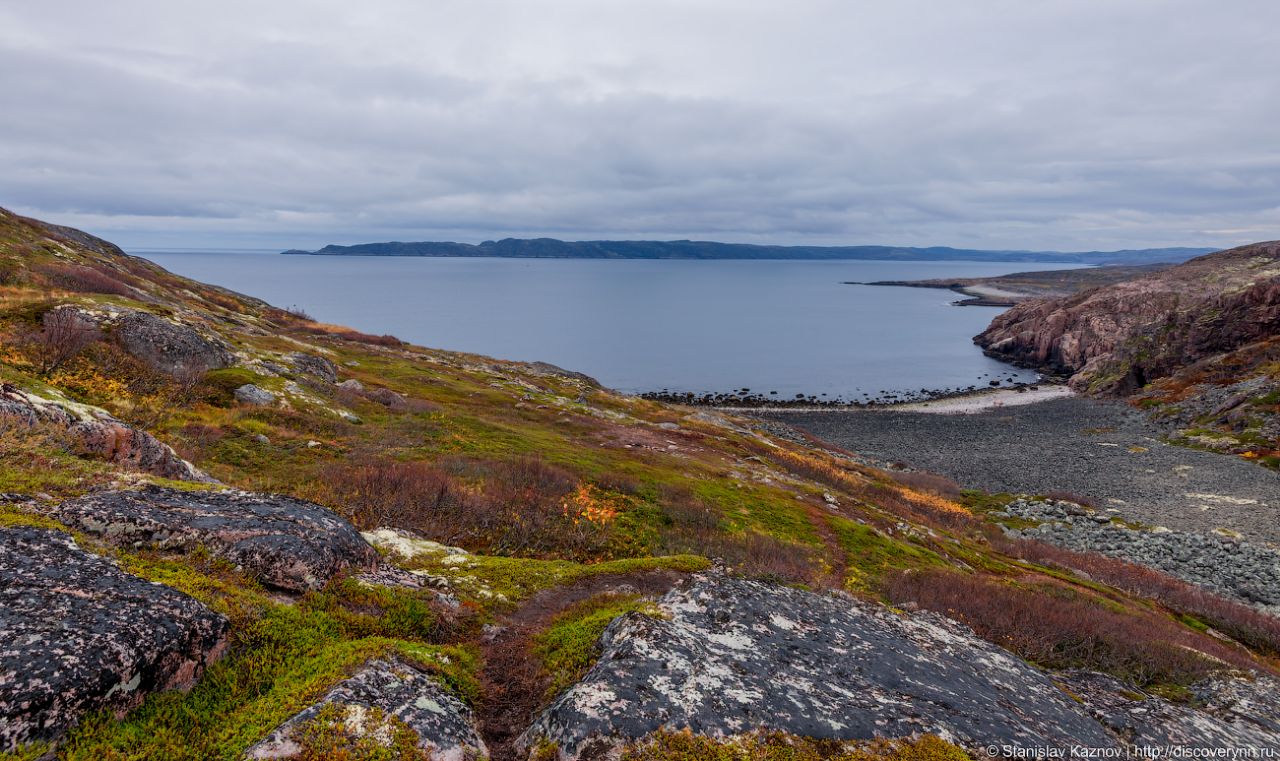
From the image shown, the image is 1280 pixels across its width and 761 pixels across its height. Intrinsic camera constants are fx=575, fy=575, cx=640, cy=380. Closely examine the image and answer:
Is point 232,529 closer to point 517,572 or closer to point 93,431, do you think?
point 517,572

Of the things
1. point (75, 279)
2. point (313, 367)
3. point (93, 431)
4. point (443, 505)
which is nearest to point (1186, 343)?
point (443, 505)

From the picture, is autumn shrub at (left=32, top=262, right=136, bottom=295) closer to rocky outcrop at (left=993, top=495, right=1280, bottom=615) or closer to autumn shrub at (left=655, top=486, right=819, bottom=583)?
autumn shrub at (left=655, top=486, right=819, bottom=583)

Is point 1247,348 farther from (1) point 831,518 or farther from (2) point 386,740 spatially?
(2) point 386,740

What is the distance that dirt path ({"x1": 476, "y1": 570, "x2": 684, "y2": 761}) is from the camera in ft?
23.2

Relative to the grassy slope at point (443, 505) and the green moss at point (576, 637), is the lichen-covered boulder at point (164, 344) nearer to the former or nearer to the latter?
the grassy slope at point (443, 505)

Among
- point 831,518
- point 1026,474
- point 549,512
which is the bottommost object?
point 1026,474

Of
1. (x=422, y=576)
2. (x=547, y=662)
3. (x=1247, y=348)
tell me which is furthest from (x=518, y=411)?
(x=1247, y=348)

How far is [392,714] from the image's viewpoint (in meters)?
6.16

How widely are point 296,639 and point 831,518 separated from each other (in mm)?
25217

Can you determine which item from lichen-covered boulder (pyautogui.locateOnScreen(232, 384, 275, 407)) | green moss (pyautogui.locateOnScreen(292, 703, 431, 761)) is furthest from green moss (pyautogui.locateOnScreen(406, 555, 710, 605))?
lichen-covered boulder (pyautogui.locateOnScreen(232, 384, 275, 407))

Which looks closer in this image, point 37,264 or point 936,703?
point 936,703

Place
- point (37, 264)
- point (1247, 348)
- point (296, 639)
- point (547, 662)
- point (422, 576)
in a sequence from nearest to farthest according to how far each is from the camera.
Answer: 1. point (296, 639)
2. point (547, 662)
3. point (422, 576)
4. point (37, 264)
5. point (1247, 348)

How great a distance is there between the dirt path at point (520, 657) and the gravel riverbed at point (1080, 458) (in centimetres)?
4968

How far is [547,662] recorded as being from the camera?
27.1 feet
